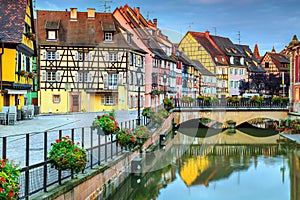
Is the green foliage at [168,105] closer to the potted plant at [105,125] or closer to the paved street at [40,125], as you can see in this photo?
the paved street at [40,125]

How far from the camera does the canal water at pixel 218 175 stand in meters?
13.9

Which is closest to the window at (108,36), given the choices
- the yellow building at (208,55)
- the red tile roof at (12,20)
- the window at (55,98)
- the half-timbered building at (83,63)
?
the half-timbered building at (83,63)

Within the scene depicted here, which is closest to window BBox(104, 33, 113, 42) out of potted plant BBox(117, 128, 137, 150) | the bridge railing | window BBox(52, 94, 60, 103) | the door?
the door

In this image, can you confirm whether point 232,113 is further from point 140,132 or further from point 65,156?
point 65,156

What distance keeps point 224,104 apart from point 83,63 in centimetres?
1241

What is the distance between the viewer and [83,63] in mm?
38875

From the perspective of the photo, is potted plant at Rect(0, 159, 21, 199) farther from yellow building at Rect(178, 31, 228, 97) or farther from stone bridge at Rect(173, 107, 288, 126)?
yellow building at Rect(178, 31, 228, 97)

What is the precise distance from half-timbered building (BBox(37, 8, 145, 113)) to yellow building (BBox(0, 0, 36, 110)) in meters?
12.1

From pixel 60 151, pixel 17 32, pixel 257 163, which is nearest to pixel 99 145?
pixel 60 151

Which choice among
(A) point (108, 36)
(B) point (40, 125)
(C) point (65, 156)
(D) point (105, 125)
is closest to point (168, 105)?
(A) point (108, 36)

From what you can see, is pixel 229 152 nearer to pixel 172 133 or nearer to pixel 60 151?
pixel 172 133

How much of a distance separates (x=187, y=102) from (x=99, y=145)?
24998 mm

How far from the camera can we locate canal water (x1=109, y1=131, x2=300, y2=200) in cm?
1395

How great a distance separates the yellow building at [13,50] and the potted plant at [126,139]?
29.8ft
